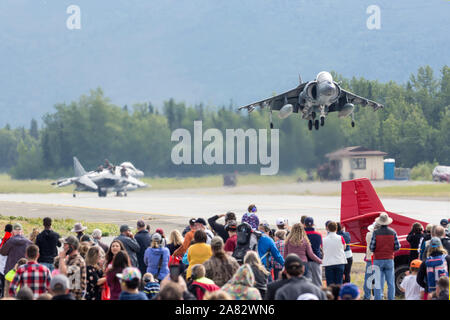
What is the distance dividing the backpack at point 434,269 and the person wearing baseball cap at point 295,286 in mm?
3354

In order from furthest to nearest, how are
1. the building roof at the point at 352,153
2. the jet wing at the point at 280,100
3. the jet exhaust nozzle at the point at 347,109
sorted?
the building roof at the point at 352,153 → the jet wing at the point at 280,100 → the jet exhaust nozzle at the point at 347,109

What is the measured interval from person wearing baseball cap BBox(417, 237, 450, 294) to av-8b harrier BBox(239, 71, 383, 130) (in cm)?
2453

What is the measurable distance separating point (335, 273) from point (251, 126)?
60919 millimetres

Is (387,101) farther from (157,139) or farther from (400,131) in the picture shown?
(157,139)

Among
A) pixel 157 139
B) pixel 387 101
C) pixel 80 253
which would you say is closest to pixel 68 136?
pixel 157 139

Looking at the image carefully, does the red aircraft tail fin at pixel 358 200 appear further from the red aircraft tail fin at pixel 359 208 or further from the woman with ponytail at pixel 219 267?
the woman with ponytail at pixel 219 267

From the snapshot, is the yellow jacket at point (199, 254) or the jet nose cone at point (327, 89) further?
the jet nose cone at point (327, 89)

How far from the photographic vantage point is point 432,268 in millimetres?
10398

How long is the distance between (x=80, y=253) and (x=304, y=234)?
3.73 metres

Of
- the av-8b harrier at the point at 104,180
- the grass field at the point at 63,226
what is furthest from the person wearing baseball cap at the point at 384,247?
the av-8b harrier at the point at 104,180

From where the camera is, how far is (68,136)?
105812 millimetres

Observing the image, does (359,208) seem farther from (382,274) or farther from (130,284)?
(130,284)

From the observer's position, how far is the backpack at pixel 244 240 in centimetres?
1122


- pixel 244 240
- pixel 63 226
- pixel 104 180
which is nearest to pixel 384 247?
pixel 244 240
